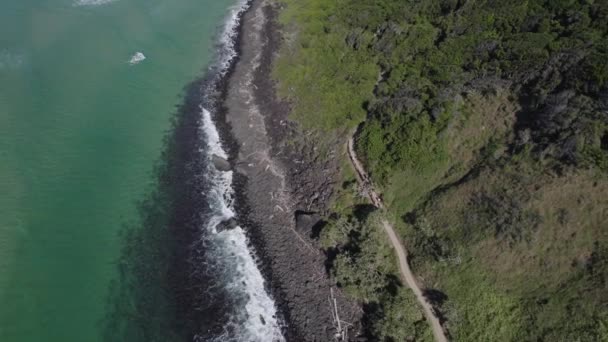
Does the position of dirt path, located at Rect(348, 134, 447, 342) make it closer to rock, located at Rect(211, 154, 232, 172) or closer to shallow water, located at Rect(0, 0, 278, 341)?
shallow water, located at Rect(0, 0, 278, 341)

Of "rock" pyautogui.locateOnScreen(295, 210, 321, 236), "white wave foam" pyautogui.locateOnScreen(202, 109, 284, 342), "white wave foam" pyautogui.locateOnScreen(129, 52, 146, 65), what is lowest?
"white wave foam" pyautogui.locateOnScreen(202, 109, 284, 342)

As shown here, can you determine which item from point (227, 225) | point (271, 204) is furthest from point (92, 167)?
point (271, 204)

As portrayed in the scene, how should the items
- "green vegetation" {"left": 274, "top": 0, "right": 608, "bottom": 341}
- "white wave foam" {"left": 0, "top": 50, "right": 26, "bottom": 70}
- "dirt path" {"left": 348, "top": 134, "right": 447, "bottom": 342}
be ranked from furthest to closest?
"white wave foam" {"left": 0, "top": 50, "right": 26, "bottom": 70} < "dirt path" {"left": 348, "top": 134, "right": 447, "bottom": 342} < "green vegetation" {"left": 274, "top": 0, "right": 608, "bottom": 341}

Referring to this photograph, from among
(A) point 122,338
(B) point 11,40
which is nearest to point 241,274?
(A) point 122,338

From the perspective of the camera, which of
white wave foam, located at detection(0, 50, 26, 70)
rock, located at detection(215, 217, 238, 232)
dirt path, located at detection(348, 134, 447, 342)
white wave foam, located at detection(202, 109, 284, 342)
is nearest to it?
dirt path, located at detection(348, 134, 447, 342)

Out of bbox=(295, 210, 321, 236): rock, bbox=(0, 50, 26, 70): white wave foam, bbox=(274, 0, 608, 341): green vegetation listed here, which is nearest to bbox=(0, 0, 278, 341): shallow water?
bbox=(0, 50, 26, 70): white wave foam

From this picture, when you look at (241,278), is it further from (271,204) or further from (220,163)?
(220,163)

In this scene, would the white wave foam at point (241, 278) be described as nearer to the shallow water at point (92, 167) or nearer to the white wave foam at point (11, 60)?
the shallow water at point (92, 167)
